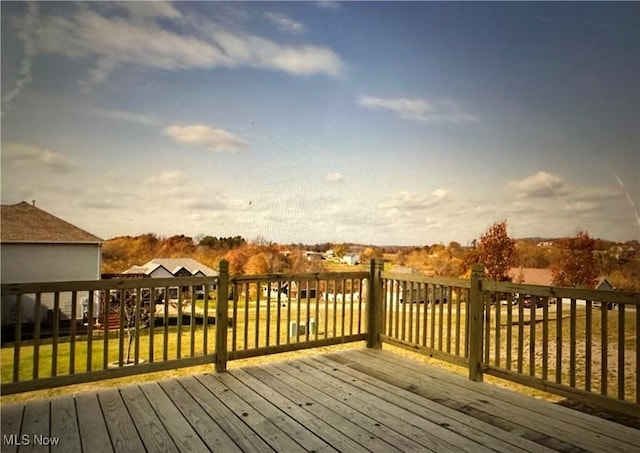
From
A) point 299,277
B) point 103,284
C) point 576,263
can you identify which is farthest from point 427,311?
point 103,284

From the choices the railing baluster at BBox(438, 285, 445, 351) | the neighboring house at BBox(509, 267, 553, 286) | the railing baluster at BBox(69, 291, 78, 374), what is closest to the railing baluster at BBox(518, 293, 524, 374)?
the railing baluster at BBox(438, 285, 445, 351)

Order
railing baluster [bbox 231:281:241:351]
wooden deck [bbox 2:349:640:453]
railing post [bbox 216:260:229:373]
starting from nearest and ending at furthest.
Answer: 1. wooden deck [bbox 2:349:640:453]
2. railing post [bbox 216:260:229:373]
3. railing baluster [bbox 231:281:241:351]

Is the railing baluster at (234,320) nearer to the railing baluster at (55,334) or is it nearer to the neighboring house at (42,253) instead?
the neighboring house at (42,253)

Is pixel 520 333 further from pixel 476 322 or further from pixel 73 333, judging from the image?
pixel 73 333

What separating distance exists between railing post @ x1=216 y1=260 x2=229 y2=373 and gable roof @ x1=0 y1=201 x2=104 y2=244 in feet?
4.36

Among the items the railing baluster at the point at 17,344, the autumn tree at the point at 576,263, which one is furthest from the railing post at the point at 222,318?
the autumn tree at the point at 576,263

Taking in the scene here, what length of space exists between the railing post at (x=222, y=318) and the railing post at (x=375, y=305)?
4.95ft

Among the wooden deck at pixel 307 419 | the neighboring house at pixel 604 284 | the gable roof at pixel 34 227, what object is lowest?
the wooden deck at pixel 307 419

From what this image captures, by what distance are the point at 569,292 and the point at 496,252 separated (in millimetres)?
2907

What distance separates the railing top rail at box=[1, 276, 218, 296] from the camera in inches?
96.3

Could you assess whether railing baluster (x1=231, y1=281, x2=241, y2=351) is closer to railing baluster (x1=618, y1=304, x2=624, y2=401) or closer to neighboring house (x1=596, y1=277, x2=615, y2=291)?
railing baluster (x1=618, y1=304, x2=624, y2=401)

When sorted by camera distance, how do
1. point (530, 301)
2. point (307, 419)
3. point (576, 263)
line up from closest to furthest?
point (307, 419) → point (530, 301) → point (576, 263)

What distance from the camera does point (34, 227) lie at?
3.19 metres

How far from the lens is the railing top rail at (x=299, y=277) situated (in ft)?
10.9
